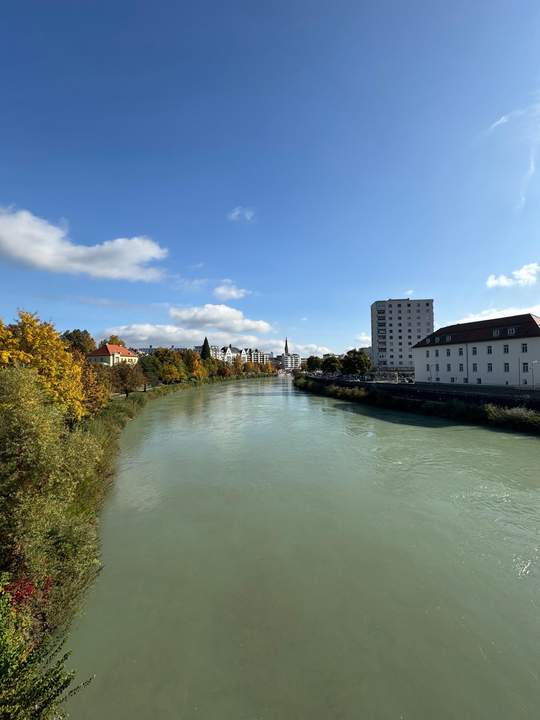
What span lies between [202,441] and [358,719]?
54.9 ft

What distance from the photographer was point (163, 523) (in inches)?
380

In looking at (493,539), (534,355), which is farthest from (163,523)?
(534,355)

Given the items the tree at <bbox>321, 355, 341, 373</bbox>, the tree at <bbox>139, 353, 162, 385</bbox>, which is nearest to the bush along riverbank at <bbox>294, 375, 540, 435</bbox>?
the tree at <bbox>139, 353, 162, 385</bbox>

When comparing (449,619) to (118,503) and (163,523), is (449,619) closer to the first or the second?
(163,523)

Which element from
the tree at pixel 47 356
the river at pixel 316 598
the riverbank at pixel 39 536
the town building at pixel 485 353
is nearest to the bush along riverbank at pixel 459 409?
the town building at pixel 485 353

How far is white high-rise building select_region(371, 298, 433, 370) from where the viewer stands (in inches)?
3588

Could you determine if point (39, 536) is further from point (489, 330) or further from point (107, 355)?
point (107, 355)

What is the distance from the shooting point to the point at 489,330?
34156 mm

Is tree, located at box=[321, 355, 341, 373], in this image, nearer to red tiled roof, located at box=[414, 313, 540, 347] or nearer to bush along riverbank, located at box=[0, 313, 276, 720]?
red tiled roof, located at box=[414, 313, 540, 347]

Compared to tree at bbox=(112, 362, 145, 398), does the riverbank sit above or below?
below

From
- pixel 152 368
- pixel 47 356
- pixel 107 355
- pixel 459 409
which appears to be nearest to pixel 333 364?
pixel 152 368

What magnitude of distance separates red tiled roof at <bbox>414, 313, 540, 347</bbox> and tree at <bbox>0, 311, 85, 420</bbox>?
3545cm

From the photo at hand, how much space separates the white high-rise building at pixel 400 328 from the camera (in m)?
91.1

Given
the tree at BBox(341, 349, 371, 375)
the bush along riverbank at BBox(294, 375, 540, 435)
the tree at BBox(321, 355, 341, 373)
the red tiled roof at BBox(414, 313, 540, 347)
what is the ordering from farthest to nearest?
the tree at BBox(321, 355, 341, 373) → the tree at BBox(341, 349, 371, 375) → the red tiled roof at BBox(414, 313, 540, 347) → the bush along riverbank at BBox(294, 375, 540, 435)
